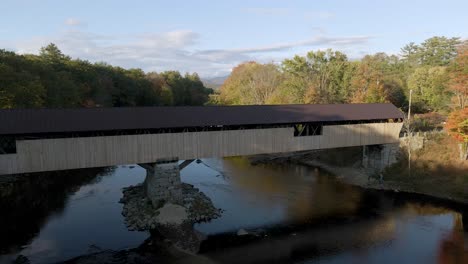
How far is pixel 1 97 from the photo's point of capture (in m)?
25.2

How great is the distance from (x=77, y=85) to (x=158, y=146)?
99.2 ft

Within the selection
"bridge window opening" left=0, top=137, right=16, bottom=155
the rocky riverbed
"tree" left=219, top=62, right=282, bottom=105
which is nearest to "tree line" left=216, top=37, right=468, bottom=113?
"tree" left=219, top=62, right=282, bottom=105

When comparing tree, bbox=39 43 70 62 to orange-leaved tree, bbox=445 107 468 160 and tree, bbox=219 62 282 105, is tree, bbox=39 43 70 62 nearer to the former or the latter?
tree, bbox=219 62 282 105

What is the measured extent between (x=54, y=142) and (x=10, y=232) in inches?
219

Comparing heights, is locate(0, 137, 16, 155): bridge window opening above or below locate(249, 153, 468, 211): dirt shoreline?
above

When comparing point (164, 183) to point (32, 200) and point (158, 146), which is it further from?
point (32, 200)

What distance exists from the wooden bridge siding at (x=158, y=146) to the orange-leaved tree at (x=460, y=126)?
18.4 ft

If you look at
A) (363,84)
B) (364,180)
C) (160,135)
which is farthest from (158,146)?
(363,84)

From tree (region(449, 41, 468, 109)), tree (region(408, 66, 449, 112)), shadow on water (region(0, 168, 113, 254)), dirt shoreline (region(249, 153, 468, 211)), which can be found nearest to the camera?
shadow on water (region(0, 168, 113, 254))

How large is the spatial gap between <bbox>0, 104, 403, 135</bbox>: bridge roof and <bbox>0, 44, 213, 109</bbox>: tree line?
33.4ft

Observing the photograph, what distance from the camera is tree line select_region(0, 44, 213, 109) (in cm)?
2705

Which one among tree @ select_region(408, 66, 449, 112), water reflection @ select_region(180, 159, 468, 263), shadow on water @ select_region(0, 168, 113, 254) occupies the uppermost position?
tree @ select_region(408, 66, 449, 112)

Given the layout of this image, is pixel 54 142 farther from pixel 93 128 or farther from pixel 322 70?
pixel 322 70

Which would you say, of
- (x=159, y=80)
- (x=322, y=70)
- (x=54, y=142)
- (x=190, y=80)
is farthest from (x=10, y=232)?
(x=190, y=80)
